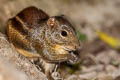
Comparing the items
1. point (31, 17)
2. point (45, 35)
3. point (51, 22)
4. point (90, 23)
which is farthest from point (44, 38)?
point (90, 23)

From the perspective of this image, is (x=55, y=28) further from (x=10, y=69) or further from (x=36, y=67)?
(x=10, y=69)

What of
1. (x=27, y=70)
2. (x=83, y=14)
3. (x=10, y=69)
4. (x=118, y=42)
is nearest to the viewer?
(x=10, y=69)

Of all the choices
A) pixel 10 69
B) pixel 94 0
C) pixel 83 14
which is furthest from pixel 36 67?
pixel 94 0

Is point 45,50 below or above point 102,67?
above

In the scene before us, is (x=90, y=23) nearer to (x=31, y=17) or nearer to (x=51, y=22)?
(x=31, y=17)

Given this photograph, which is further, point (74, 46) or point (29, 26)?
point (29, 26)

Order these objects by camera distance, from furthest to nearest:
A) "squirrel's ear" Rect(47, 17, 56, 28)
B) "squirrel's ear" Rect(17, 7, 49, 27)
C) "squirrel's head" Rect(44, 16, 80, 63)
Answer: "squirrel's ear" Rect(17, 7, 49, 27) → "squirrel's ear" Rect(47, 17, 56, 28) → "squirrel's head" Rect(44, 16, 80, 63)

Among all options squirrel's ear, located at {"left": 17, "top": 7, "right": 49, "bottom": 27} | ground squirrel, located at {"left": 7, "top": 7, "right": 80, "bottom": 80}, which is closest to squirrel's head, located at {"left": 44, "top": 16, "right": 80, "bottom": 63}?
ground squirrel, located at {"left": 7, "top": 7, "right": 80, "bottom": 80}

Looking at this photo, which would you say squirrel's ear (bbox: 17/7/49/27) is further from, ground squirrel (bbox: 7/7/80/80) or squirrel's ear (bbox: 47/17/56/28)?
squirrel's ear (bbox: 47/17/56/28)
